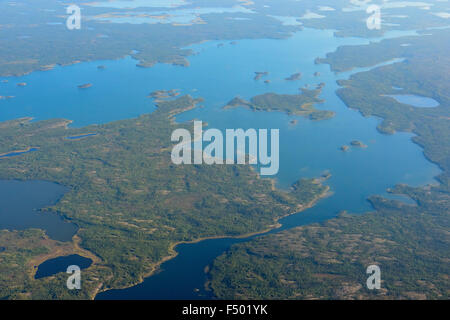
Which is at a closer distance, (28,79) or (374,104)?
(374,104)

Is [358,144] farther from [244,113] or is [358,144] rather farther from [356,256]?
[356,256]

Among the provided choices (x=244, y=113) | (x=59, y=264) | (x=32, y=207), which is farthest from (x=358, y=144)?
(x=32, y=207)

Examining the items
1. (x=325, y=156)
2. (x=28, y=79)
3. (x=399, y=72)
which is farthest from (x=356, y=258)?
(x=28, y=79)

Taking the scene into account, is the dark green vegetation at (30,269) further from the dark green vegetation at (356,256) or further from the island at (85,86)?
the island at (85,86)

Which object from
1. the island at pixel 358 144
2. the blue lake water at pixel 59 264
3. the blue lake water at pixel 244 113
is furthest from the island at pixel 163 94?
the blue lake water at pixel 59 264

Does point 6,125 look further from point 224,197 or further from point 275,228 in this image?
point 275,228

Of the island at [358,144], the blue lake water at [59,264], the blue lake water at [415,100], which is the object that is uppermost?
the blue lake water at [415,100]
